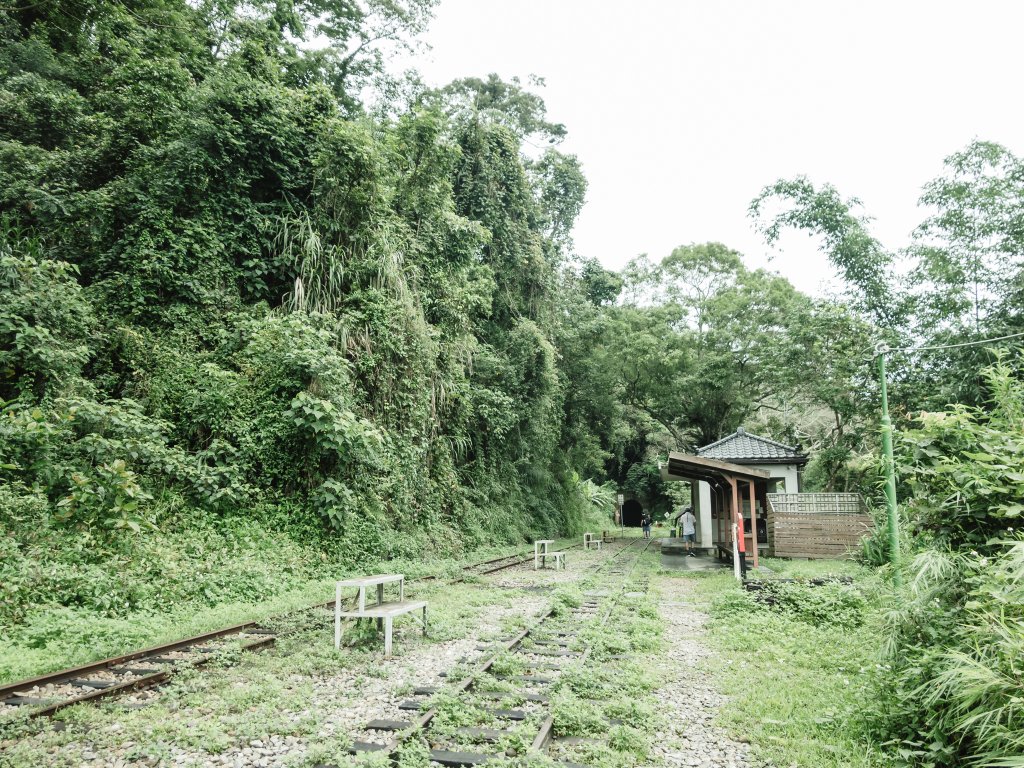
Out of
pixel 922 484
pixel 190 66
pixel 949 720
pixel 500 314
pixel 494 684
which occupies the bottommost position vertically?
pixel 494 684

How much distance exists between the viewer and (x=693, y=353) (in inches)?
1131

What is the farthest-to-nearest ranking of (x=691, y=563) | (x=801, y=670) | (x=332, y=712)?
(x=691, y=563) → (x=801, y=670) → (x=332, y=712)

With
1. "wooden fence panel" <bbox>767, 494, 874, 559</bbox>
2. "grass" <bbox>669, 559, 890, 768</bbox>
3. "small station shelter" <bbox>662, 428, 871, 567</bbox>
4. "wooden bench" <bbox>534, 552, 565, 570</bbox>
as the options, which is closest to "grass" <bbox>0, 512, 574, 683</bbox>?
"grass" <bbox>669, 559, 890, 768</bbox>

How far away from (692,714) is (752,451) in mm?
16949

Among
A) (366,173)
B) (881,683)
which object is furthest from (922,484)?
(366,173)

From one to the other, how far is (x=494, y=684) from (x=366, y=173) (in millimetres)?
11196

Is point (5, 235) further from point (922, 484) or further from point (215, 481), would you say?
point (922, 484)

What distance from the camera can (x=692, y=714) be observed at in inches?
188

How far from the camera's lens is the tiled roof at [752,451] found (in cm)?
1958

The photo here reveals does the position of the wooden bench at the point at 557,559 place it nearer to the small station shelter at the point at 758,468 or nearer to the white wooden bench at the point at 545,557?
the white wooden bench at the point at 545,557

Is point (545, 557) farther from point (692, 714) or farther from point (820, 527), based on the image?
point (692, 714)

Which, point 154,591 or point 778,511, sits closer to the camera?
point 154,591

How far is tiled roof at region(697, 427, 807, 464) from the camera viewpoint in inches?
771

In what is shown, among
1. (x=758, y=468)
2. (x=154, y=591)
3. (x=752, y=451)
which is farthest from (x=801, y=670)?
(x=752, y=451)
